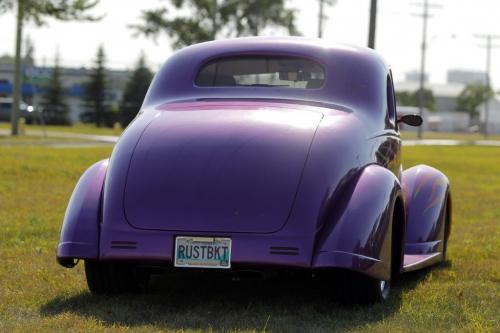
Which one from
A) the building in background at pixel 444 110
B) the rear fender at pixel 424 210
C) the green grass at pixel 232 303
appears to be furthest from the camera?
the building in background at pixel 444 110

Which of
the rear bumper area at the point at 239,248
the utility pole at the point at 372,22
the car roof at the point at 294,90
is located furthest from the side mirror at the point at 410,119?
the utility pole at the point at 372,22

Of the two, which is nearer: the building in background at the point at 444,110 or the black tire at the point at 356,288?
the black tire at the point at 356,288

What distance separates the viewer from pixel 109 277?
5.82m

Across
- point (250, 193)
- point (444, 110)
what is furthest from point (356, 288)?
point (444, 110)

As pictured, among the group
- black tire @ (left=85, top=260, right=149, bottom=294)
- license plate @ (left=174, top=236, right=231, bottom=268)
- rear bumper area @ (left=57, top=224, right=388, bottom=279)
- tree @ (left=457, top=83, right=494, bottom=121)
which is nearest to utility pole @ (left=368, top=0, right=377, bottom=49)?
black tire @ (left=85, top=260, right=149, bottom=294)

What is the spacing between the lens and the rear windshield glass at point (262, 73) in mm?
6453

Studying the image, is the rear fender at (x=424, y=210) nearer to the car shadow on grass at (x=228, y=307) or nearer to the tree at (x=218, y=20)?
the car shadow on grass at (x=228, y=307)

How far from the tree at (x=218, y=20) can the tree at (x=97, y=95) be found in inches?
470

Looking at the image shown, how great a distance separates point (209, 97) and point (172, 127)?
64cm

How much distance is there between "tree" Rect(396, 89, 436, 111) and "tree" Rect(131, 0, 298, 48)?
80123 millimetres

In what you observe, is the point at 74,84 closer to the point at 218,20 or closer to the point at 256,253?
the point at 218,20

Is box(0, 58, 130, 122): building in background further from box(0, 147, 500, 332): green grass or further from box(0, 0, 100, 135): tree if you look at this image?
box(0, 147, 500, 332): green grass

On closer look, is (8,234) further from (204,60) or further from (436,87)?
(436,87)

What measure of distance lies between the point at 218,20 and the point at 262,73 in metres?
61.5
